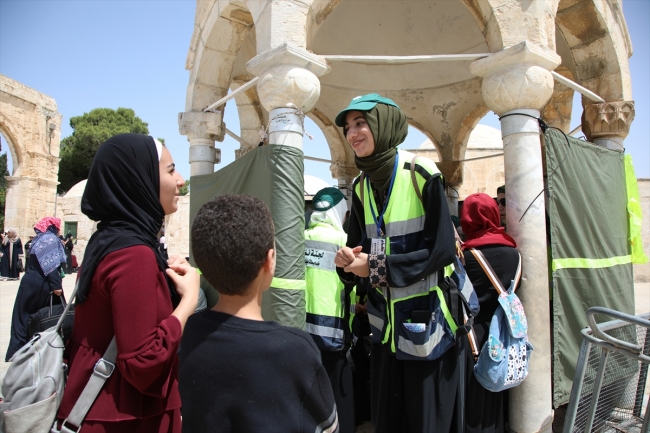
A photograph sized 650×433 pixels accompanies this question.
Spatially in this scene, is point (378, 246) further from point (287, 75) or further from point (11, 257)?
point (11, 257)

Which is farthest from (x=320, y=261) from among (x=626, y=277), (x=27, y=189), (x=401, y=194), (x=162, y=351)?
(x=27, y=189)

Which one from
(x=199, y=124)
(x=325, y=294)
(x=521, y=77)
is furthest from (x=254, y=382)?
(x=199, y=124)

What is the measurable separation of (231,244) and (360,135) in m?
1.28

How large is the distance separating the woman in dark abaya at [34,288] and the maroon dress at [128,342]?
3.39 meters

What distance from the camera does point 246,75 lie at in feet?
22.6

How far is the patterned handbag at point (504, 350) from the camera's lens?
8.38 feet

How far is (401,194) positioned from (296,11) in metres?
2.07

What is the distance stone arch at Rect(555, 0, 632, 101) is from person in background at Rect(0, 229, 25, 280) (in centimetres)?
1870

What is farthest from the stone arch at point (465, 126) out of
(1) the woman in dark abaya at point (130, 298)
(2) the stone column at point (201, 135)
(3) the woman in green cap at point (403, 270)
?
(1) the woman in dark abaya at point (130, 298)

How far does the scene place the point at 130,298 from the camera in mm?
1470

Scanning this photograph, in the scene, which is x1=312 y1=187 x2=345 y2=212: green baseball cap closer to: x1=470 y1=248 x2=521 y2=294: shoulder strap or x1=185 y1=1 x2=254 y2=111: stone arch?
x1=470 y1=248 x2=521 y2=294: shoulder strap

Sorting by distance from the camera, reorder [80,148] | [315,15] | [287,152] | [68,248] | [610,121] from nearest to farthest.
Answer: [287,152], [315,15], [610,121], [68,248], [80,148]

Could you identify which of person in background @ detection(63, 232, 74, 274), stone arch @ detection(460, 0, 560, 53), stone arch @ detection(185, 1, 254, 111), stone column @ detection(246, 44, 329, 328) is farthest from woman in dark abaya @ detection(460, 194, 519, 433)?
person in background @ detection(63, 232, 74, 274)

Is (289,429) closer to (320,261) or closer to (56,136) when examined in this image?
(320,261)
